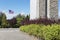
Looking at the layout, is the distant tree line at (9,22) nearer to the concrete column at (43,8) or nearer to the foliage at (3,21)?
the foliage at (3,21)

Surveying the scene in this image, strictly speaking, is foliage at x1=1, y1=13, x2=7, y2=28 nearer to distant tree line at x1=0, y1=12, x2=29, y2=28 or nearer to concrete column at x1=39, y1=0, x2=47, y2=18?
distant tree line at x1=0, y1=12, x2=29, y2=28

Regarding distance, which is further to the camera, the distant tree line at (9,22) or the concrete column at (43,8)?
the distant tree line at (9,22)

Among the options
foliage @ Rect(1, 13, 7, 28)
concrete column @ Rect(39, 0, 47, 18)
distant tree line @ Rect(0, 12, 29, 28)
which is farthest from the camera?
distant tree line @ Rect(0, 12, 29, 28)

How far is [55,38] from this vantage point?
8.24m

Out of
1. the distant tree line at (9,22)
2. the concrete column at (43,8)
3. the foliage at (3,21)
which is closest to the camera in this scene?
the concrete column at (43,8)

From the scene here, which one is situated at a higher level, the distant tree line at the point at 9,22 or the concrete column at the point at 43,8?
the concrete column at the point at 43,8

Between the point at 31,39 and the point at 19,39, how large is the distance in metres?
0.64

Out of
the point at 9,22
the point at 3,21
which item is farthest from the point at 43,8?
the point at 9,22

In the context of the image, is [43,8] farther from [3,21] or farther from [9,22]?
[9,22]

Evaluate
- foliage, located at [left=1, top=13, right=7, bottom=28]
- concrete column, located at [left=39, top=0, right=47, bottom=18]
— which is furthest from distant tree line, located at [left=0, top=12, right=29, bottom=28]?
concrete column, located at [left=39, top=0, right=47, bottom=18]

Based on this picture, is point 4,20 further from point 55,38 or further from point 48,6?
point 55,38

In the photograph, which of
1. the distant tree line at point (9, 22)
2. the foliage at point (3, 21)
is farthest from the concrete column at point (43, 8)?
the foliage at point (3, 21)

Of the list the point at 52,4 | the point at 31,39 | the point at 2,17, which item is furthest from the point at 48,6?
the point at 2,17

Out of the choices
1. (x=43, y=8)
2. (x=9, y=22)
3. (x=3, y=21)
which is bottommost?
(x=9, y=22)
